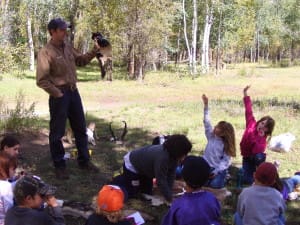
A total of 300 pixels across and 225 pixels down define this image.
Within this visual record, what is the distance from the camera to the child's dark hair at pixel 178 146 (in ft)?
15.8

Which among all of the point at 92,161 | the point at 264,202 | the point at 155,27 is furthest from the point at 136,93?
the point at 264,202

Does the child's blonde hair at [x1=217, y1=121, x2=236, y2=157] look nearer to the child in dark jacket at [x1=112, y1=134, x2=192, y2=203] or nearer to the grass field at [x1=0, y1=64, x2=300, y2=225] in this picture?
the grass field at [x1=0, y1=64, x2=300, y2=225]

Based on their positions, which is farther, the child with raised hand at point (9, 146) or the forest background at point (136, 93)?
the forest background at point (136, 93)

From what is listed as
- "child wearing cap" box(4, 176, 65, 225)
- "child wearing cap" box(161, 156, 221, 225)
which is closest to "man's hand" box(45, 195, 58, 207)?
"child wearing cap" box(4, 176, 65, 225)

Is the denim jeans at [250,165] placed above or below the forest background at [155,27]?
below

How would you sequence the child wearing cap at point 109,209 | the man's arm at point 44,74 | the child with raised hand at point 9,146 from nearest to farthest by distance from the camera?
the child wearing cap at point 109,209 < the child with raised hand at point 9,146 < the man's arm at point 44,74

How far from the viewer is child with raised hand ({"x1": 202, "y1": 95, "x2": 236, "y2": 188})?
6.27 m

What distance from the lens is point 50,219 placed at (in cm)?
337

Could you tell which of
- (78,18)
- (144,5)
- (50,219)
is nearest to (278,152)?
(50,219)

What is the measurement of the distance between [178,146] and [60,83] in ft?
6.97

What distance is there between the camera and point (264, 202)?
13.3 ft

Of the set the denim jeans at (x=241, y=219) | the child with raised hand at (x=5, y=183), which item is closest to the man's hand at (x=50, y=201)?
the child with raised hand at (x=5, y=183)

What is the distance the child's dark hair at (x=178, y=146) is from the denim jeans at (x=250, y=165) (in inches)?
81.5

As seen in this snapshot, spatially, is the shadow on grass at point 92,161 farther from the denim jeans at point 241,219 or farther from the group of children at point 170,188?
the denim jeans at point 241,219
